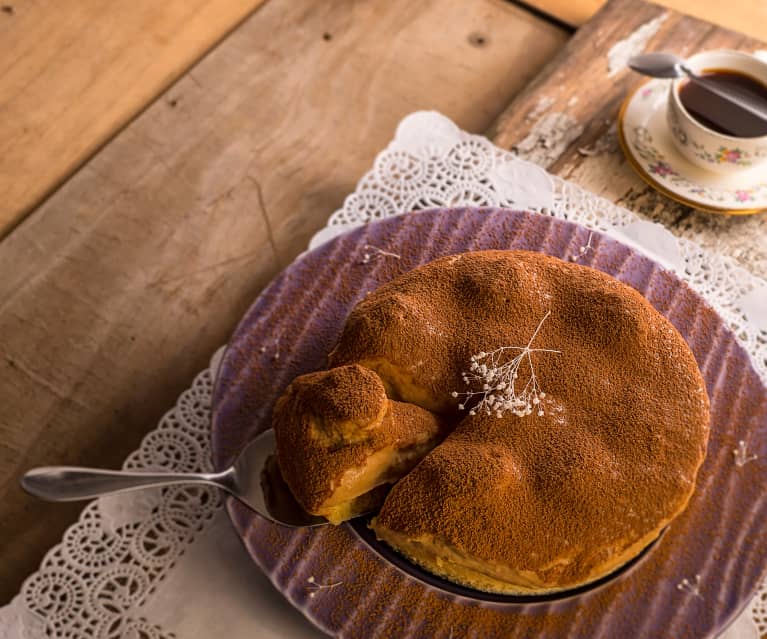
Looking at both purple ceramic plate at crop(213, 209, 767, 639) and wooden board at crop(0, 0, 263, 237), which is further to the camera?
wooden board at crop(0, 0, 263, 237)

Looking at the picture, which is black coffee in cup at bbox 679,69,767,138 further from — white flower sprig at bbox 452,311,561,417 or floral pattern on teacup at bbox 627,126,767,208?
white flower sprig at bbox 452,311,561,417

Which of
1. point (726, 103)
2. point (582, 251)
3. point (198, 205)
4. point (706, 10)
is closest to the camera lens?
point (582, 251)

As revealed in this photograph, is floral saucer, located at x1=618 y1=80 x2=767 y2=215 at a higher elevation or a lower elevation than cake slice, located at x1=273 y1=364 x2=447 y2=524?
lower

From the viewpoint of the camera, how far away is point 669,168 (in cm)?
138

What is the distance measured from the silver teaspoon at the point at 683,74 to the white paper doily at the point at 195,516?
9.7 inches

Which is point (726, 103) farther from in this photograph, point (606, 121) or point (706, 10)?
point (706, 10)

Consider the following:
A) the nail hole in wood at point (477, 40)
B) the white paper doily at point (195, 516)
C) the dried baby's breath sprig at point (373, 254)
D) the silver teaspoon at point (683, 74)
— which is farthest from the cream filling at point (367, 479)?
the nail hole in wood at point (477, 40)

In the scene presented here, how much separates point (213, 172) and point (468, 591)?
0.92m

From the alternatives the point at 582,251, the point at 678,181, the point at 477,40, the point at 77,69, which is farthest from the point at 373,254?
the point at 77,69

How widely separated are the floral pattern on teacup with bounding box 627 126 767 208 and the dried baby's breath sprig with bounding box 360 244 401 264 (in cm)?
50

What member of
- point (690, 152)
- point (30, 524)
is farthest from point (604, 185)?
Answer: point (30, 524)

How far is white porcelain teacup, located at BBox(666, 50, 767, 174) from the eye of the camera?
1.27 metres

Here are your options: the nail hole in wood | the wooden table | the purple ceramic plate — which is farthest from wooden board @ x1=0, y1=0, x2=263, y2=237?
the purple ceramic plate

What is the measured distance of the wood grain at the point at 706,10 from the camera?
1.70 metres
